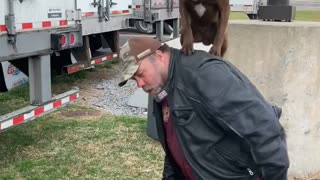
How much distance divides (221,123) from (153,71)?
0.35 m

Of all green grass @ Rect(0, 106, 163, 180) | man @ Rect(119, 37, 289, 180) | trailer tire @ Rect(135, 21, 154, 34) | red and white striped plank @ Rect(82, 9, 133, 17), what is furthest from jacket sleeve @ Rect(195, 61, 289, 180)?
trailer tire @ Rect(135, 21, 154, 34)

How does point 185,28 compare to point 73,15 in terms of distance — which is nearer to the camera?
point 185,28

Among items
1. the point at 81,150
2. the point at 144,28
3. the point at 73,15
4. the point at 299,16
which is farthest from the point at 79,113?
the point at 299,16

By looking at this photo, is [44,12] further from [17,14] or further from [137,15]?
[137,15]

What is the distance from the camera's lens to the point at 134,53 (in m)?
2.15

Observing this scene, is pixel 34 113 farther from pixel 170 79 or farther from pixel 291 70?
pixel 170 79

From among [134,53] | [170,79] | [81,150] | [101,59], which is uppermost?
[134,53]

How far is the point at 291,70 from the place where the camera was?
16.0ft

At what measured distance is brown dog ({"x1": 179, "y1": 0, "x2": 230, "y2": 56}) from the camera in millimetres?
2957

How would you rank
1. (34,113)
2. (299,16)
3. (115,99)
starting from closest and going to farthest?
(34,113) → (115,99) → (299,16)

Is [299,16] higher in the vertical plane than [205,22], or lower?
lower

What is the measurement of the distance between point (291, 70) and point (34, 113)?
8.64 feet

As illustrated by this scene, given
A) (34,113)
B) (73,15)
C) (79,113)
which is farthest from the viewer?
(79,113)

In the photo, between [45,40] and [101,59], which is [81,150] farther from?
[101,59]
